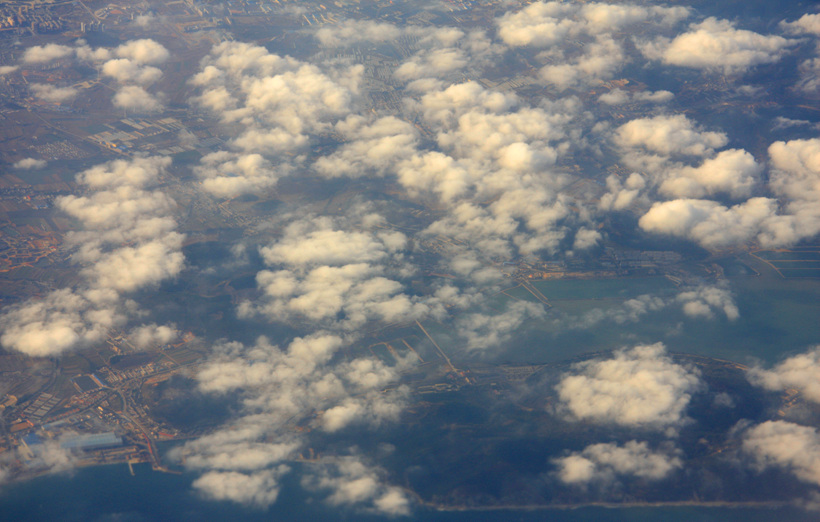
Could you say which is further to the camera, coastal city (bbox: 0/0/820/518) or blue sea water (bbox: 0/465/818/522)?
coastal city (bbox: 0/0/820/518)

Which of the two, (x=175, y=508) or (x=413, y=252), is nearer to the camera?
(x=175, y=508)

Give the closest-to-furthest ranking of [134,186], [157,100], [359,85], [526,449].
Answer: [526,449] → [134,186] → [157,100] → [359,85]

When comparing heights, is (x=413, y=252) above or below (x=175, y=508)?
above

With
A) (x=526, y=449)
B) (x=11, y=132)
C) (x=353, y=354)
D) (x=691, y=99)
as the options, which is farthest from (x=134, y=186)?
(x=691, y=99)

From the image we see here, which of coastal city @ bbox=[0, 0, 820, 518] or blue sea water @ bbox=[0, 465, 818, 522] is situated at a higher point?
coastal city @ bbox=[0, 0, 820, 518]

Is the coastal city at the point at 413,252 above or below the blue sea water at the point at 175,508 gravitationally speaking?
above

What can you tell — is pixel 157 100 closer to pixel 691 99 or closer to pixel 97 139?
pixel 97 139

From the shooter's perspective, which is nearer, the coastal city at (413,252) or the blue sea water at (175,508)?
the blue sea water at (175,508)

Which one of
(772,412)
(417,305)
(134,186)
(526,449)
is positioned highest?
(134,186)
